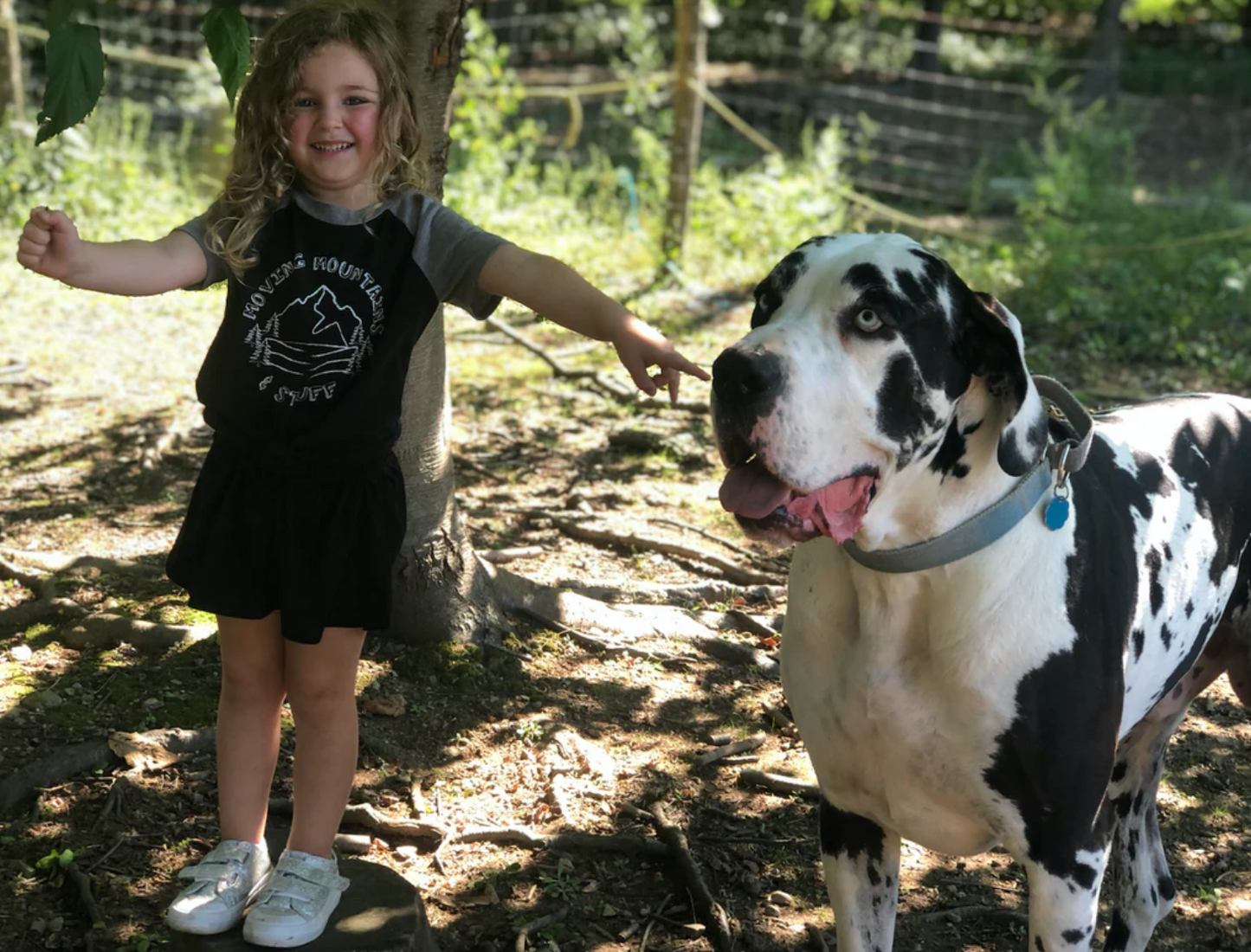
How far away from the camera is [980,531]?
258 cm

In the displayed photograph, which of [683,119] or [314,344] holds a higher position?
[683,119]

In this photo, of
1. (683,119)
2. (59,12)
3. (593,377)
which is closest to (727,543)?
(593,377)

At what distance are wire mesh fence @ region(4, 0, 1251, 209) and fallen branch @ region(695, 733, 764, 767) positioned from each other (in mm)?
7346

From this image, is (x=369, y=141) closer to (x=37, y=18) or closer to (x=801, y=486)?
(x=801, y=486)

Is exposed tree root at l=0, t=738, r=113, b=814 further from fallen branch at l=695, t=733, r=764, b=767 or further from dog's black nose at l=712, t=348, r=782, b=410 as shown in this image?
dog's black nose at l=712, t=348, r=782, b=410

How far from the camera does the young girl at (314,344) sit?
9.01 ft

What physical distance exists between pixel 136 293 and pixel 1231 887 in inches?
121

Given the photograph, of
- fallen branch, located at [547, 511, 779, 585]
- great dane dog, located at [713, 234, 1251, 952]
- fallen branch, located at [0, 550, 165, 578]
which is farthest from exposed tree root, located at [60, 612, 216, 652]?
great dane dog, located at [713, 234, 1251, 952]

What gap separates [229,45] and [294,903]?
5.55 feet

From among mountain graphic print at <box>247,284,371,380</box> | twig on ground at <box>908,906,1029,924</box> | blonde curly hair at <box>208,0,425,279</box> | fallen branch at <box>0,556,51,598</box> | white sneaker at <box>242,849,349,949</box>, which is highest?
blonde curly hair at <box>208,0,425,279</box>

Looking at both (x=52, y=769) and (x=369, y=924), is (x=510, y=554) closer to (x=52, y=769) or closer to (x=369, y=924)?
(x=52, y=769)

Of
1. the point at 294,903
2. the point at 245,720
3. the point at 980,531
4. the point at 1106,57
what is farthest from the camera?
the point at 1106,57

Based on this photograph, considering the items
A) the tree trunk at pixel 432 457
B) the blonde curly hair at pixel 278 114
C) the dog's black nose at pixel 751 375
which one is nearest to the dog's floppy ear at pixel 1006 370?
the dog's black nose at pixel 751 375

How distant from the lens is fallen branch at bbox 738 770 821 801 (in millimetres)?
3871
